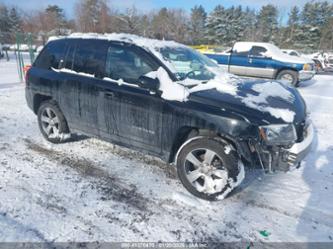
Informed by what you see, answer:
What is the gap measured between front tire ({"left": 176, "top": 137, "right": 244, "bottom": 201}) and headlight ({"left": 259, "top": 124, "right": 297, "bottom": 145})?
40 cm

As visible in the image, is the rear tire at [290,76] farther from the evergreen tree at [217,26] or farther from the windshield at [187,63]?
the evergreen tree at [217,26]

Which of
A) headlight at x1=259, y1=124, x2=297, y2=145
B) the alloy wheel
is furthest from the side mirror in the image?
headlight at x1=259, y1=124, x2=297, y2=145

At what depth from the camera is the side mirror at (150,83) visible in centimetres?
346

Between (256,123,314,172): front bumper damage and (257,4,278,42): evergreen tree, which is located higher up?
(257,4,278,42): evergreen tree

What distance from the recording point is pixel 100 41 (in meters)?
4.08

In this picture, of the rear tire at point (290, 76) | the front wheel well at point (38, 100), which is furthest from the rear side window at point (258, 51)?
the front wheel well at point (38, 100)

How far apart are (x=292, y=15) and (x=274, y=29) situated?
13.7 feet

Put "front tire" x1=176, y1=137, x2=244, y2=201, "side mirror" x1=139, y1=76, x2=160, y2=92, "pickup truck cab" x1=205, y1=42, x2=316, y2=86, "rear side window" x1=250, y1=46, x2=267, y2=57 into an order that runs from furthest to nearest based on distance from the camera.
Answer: "rear side window" x1=250, y1=46, x2=267, y2=57 < "pickup truck cab" x1=205, y1=42, x2=316, y2=86 < "side mirror" x1=139, y1=76, x2=160, y2=92 < "front tire" x1=176, y1=137, x2=244, y2=201

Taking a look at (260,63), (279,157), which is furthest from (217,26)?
(279,157)

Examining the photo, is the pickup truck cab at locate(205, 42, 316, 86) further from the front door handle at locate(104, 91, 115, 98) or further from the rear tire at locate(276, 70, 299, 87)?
the front door handle at locate(104, 91, 115, 98)

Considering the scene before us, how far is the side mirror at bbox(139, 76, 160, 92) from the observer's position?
346 cm

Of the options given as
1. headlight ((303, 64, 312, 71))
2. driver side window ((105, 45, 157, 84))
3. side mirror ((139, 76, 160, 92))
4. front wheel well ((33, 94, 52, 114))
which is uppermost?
driver side window ((105, 45, 157, 84))

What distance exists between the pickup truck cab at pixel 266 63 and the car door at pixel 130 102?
9266mm

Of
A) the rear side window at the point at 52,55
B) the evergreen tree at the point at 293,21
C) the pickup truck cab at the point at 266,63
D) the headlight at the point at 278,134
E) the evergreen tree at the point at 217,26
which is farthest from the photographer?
the evergreen tree at the point at 217,26
